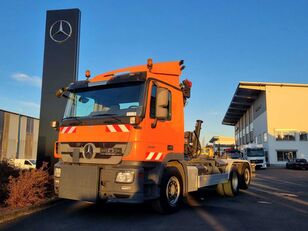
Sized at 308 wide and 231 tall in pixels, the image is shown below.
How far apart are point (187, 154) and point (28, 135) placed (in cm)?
4958

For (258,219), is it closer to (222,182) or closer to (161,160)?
(161,160)

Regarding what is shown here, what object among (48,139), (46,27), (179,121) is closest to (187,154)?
(179,121)

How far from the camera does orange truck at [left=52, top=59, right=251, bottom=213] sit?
6836 millimetres

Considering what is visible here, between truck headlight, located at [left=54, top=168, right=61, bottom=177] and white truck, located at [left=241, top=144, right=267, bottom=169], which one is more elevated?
white truck, located at [left=241, top=144, right=267, bottom=169]

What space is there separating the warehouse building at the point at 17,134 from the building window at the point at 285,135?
130 feet

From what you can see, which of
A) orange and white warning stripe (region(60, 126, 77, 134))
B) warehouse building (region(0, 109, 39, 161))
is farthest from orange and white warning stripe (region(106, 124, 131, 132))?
warehouse building (region(0, 109, 39, 161))

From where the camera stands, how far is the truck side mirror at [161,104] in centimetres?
728

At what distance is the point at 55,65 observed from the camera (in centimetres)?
1370

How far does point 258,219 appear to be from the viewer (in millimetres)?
7523

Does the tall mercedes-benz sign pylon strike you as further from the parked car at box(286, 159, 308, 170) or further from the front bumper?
the parked car at box(286, 159, 308, 170)

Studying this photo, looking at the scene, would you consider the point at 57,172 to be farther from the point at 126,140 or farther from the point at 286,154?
the point at 286,154

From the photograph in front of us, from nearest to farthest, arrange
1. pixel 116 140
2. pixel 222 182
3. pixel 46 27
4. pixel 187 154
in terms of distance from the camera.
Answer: pixel 116 140 → pixel 187 154 → pixel 222 182 → pixel 46 27

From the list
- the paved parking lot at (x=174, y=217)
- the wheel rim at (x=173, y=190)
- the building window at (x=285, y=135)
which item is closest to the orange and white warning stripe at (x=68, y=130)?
the paved parking lot at (x=174, y=217)

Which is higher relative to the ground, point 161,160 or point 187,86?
point 187,86
